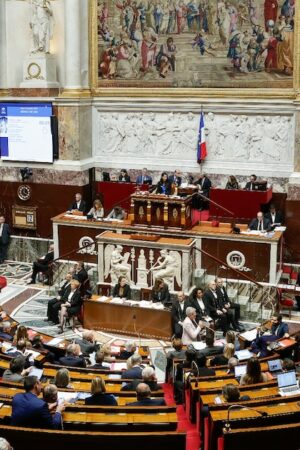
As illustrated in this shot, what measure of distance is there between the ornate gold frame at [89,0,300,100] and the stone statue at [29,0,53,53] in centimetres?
129

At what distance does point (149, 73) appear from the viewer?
20000 millimetres

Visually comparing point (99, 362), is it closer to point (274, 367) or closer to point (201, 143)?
point (274, 367)

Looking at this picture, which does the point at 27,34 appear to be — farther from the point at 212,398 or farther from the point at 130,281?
the point at 212,398

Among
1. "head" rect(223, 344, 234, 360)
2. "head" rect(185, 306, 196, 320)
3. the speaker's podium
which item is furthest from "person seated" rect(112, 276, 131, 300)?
"head" rect(223, 344, 234, 360)

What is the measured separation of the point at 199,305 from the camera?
1414 cm

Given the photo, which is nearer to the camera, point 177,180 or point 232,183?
point 232,183

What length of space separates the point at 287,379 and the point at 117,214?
32.3 ft

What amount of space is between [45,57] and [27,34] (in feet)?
4.37

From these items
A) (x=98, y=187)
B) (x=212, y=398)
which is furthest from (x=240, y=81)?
(x=212, y=398)

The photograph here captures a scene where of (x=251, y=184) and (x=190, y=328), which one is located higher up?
(x=251, y=184)

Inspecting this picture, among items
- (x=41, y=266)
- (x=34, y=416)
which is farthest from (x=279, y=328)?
(x=41, y=266)

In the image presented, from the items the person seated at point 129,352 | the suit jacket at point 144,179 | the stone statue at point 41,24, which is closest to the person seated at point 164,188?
the suit jacket at point 144,179

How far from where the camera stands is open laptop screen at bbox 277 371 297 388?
8.57 m

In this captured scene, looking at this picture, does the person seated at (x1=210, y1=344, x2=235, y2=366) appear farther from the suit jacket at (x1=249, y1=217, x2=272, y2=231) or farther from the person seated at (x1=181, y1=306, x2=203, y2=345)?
the suit jacket at (x1=249, y1=217, x2=272, y2=231)
